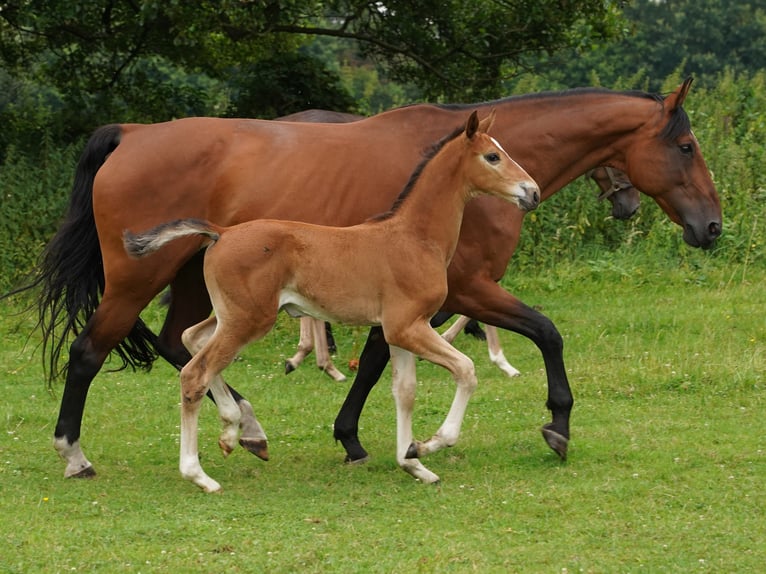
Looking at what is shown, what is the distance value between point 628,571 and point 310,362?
6.00 meters

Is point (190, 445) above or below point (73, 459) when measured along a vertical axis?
above

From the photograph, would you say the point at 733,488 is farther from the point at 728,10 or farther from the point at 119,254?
the point at 728,10

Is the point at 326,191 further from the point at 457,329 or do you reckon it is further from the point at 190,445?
the point at 457,329

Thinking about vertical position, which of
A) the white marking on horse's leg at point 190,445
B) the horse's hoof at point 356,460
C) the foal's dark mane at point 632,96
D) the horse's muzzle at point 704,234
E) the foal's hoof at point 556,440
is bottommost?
the horse's hoof at point 356,460

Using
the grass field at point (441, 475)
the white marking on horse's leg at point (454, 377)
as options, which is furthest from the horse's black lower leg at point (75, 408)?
the white marking on horse's leg at point (454, 377)

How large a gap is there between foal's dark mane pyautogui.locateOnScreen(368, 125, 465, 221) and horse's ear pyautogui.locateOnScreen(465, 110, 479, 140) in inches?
4.8

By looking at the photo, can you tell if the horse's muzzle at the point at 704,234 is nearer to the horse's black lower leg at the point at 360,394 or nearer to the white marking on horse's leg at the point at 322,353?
the horse's black lower leg at the point at 360,394

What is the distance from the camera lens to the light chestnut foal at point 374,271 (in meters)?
6.25

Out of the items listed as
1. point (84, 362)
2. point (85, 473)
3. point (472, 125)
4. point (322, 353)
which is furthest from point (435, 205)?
point (322, 353)

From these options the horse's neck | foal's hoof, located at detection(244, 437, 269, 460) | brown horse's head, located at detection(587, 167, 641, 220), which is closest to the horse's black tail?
foal's hoof, located at detection(244, 437, 269, 460)

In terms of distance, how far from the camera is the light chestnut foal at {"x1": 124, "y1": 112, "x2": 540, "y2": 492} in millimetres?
6254

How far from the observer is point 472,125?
6.47 metres

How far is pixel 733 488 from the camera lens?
6316mm

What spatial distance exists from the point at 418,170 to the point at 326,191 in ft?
2.29
